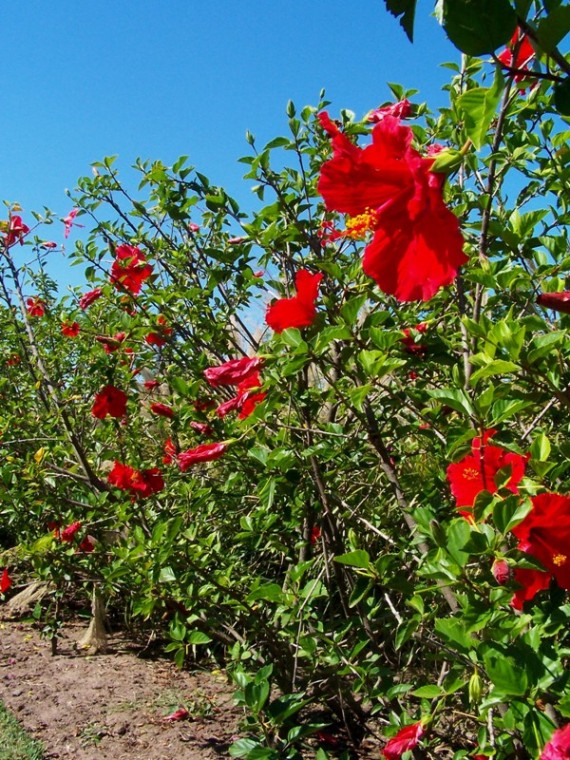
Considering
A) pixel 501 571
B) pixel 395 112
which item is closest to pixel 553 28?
pixel 501 571

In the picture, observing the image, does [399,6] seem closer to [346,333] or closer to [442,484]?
[346,333]

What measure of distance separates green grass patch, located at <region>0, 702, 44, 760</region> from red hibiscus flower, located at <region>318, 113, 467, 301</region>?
2295 millimetres

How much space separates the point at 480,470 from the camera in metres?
1.18

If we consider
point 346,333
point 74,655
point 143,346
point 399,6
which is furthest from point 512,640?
point 74,655

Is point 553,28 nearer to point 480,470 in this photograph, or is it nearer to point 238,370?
point 480,470

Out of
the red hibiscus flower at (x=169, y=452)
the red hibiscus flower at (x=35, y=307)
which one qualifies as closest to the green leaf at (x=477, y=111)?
the red hibiscus flower at (x=169, y=452)

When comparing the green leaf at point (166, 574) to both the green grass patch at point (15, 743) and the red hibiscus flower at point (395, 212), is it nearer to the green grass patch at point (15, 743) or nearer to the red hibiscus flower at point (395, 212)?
Answer: the green grass patch at point (15, 743)

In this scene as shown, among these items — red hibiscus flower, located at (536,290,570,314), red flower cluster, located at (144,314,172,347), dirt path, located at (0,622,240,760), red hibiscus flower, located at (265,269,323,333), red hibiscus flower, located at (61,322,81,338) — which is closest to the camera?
red hibiscus flower, located at (536,290,570,314)

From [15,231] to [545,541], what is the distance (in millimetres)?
3686

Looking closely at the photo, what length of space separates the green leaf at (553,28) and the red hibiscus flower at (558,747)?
920 mm

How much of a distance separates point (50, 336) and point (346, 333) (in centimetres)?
331

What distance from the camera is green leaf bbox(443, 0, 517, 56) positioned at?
50 cm

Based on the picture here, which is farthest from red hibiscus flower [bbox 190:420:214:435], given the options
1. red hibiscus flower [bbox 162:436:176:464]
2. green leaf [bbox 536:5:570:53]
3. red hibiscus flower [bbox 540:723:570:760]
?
green leaf [bbox 536:5:570:53]

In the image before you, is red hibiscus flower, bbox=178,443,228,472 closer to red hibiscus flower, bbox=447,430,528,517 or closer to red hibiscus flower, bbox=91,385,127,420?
red hibiscus flower, bbox=447,430,528,517
